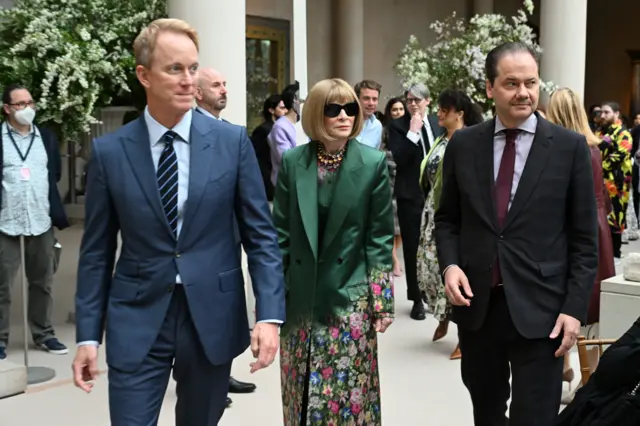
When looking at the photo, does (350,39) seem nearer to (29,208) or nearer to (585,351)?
(29,208)

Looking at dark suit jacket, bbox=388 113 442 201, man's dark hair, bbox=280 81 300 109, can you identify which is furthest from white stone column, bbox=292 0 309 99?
dark suit jacket, bbox=388 113 442 201

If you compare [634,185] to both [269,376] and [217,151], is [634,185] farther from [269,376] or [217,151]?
[217,151]

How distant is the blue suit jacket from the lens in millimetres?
2902

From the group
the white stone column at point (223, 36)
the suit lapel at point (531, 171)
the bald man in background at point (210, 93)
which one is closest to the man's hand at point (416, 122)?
the white stone column at point (223, 36)

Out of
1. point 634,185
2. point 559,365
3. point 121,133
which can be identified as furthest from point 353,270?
point 634,185

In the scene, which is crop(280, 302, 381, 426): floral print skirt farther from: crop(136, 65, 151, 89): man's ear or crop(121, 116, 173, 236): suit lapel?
crop(136, 65, 151, 89): man's ear

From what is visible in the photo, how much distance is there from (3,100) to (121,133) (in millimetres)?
3778

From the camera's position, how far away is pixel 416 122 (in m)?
7.61

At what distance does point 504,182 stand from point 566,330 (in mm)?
602

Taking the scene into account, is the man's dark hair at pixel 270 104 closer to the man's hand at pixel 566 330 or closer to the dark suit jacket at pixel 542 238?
the dark suit jacket at pixel 542 238

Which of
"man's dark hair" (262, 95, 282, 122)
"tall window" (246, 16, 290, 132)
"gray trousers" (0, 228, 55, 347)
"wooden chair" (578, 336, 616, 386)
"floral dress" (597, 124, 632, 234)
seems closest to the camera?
"wooden chair" (578, 336, 616, 386)

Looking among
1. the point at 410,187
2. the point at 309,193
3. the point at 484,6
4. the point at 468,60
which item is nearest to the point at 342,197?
the point at 309,193

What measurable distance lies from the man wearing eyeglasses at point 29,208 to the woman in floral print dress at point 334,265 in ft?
10.1

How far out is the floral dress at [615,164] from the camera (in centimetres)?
1038
